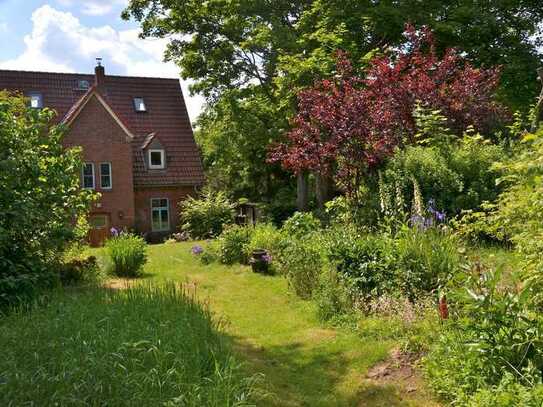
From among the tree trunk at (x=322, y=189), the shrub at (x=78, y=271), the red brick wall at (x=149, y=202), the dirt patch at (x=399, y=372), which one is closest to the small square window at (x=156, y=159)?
the red brick wall at (x=149, y=202)

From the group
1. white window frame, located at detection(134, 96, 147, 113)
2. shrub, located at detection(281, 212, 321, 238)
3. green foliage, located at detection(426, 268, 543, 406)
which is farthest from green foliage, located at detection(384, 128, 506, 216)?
white window frame, located at detection(134, 96, 147, 113)

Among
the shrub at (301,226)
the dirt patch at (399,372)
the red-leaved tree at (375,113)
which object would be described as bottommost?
the dirt patch at (399,372)

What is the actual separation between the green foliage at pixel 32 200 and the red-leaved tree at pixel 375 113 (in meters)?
4.76

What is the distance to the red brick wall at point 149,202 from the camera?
2664 centimetres

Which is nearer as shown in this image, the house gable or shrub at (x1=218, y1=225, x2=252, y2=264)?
shrub at (x1=218, y1=225, x2=252, y2=264)

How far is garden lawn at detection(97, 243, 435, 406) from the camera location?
5195 mm

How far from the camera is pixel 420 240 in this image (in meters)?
7.42

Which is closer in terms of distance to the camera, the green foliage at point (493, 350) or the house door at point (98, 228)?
the green foliage at point (493, 350)

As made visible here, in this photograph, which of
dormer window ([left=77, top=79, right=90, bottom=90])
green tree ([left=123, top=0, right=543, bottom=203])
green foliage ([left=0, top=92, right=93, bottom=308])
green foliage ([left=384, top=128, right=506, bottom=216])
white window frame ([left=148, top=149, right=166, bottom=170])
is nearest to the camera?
green foliage ([left=0, top=92, right=93, bottom=308])

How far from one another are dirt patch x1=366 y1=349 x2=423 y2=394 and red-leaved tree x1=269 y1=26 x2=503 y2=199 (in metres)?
5.54

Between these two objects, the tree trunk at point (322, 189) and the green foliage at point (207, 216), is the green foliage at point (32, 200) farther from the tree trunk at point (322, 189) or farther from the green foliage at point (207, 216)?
the green foliage at point (207, 216)

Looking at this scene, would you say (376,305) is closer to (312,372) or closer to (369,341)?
(369,341)

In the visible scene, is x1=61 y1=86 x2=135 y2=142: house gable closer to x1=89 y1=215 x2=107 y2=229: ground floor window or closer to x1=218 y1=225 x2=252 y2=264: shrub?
x1=89 y1=215 x2=107 y2=229: ground floor window

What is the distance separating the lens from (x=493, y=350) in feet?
14.5
